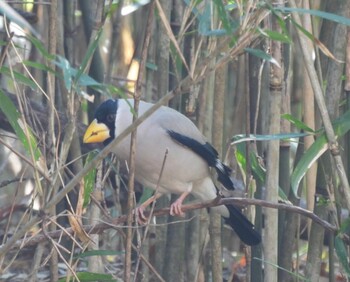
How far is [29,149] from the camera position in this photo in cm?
220

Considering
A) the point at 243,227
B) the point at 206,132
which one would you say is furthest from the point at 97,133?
the point at 243,227

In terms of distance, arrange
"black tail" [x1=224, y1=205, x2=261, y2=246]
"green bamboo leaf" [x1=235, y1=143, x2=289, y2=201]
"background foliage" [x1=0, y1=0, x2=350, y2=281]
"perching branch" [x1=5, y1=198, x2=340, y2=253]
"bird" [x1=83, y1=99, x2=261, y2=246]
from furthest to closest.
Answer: "bird" [x1=83, y1=99, x2=261, y2=246] → "black tail" [x1=224, y1=205, x2=261, y2=246] → "green bamboo leaf" [x1=235, y1=143, x2=289, y2=201] → "perching branch" [x1=5, y1=198, x2=340, y2=253] → "background foliage" [x1=0, y1=0, x2=350, y2=281]

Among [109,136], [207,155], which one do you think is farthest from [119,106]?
[207,155]

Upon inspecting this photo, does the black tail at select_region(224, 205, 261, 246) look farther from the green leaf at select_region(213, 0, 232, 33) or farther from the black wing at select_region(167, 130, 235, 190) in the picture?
the green leaf at select_region(213, 0, 232, 33)

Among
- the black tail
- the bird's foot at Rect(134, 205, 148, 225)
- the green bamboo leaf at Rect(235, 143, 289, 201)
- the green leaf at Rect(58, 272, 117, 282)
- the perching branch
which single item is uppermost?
the green bamboo leaf at Rect(235, 143, 289, 201)

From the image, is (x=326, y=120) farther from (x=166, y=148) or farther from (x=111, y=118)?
(x=111, y=118)

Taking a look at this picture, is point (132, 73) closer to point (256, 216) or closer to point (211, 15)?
point (256, 216)

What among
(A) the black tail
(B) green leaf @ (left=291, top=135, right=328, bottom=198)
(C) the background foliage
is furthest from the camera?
(A) the black tail

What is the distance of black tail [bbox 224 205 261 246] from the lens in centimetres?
311

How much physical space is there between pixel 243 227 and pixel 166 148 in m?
0.40

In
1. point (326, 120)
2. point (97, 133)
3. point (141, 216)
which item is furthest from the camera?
point (97, 133)

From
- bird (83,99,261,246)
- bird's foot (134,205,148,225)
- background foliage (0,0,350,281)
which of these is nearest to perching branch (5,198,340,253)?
background foliage (0,0,350,281)

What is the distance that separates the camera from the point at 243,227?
10.5 feet

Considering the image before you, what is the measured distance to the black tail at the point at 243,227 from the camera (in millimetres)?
3105
